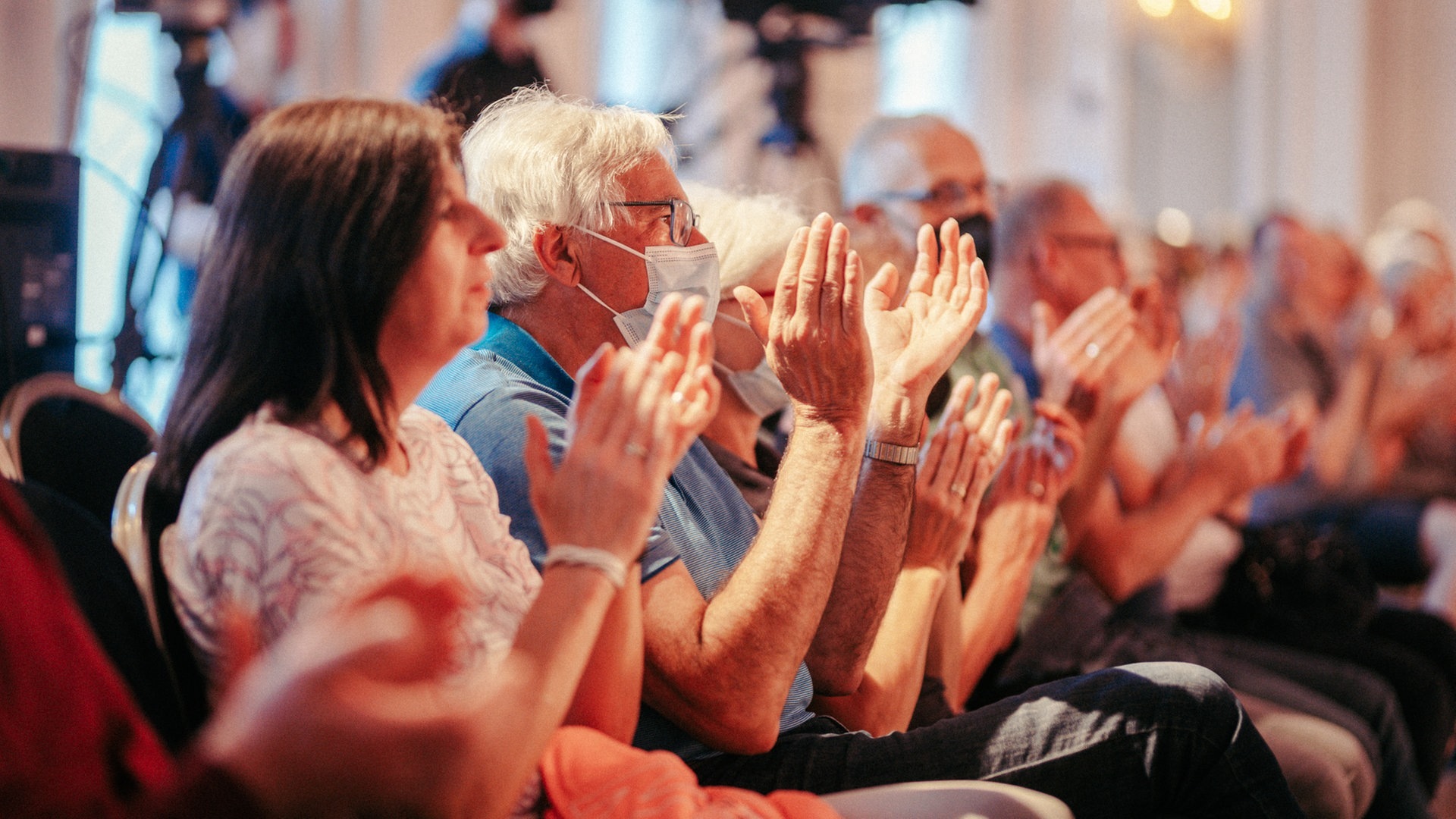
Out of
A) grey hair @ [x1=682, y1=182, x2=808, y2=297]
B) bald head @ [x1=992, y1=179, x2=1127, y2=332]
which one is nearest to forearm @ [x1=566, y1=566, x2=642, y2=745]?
grey hair @ [x1=682, y1=182, x2=808, y2=297]

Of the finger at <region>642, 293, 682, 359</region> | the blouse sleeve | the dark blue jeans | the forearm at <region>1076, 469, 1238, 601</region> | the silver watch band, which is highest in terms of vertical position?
the finger at <region>642, 293, 682, 359</region>

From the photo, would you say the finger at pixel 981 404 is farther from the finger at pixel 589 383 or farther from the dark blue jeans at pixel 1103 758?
the finger at pixel 589 383

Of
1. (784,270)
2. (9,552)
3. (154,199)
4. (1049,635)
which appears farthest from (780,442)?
(154,199)

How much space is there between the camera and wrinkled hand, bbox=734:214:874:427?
1.27 meters

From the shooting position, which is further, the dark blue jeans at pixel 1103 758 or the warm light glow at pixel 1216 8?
the warm light glow at pixel 1216 8

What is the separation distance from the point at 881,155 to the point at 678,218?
0.96 meters

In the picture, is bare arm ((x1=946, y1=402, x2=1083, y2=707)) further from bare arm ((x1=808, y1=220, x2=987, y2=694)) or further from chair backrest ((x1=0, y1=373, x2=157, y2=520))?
chair backrest ((x1=0, y1=373, x2=157, y2=520))

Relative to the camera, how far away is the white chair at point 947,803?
113 centimetres

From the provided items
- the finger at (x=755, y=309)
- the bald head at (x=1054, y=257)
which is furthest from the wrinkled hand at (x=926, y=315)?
the bald head at (x=1054, y=257)

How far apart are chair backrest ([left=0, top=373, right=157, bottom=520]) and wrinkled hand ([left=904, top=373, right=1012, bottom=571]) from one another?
0.91m

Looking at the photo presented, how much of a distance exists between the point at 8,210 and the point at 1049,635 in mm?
1652

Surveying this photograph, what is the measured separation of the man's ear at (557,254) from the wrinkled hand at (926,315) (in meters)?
0.36

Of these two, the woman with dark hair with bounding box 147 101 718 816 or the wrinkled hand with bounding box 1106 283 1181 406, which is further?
the wrinkled hand with bounding box 1106 283 1181 406

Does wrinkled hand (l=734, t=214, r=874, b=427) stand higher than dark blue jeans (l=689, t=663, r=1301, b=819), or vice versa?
wrinkled hand (l=734, t=214, r=874, b=427)
